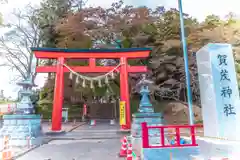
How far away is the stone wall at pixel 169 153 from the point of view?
4406 mm

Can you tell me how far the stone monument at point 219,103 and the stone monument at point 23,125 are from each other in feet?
20.1

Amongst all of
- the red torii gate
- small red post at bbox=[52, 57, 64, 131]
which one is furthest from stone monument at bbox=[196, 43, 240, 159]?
small red post at bbox=[52, 57, 64, 131]

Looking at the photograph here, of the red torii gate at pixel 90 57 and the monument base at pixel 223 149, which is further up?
the red torii gate at pixel 90 57

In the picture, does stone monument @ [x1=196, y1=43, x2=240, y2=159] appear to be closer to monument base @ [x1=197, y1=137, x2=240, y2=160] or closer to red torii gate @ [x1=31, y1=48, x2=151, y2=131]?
monument base @ [x1=197, y1=137, x2=240, y2=160]

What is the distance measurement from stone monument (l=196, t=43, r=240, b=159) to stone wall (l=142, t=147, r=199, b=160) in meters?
0.89

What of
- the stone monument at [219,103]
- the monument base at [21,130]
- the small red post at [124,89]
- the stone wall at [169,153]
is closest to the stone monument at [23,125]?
the monument base at [21,130]

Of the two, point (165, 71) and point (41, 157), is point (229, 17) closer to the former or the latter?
point (165, 71)

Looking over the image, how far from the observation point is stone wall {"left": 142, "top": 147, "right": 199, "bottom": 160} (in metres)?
4.41

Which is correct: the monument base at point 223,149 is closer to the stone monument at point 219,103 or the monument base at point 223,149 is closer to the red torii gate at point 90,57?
the stone monument at point 219,103

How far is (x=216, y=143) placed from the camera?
3422mm

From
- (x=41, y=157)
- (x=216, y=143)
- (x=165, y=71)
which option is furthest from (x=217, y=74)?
(x=165, y=71)

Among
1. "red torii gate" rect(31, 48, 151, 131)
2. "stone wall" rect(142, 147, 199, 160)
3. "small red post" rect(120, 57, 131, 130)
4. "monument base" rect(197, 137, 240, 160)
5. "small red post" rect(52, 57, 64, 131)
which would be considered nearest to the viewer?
"monument base" rect(197, 137, 240, 160)

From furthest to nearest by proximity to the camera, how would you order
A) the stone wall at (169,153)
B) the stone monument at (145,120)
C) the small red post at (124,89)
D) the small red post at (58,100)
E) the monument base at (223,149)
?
the small red post at (124,89) < the small red post at (58,100) < the stone monument at (145,120) < the stone wall at (169,153) < the monument base at (223,149)

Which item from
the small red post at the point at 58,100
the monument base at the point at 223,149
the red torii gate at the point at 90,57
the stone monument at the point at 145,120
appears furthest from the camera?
the red torii gate at the point at 90,57
